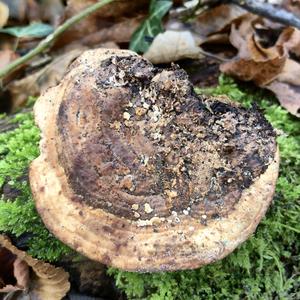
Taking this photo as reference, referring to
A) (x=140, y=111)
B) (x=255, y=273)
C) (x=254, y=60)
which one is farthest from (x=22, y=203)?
(x=254, y=60)

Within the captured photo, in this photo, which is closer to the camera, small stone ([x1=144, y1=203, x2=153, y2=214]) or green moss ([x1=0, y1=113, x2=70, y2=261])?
small stone ([x1=144, y1=203, x2=153, y2=214])

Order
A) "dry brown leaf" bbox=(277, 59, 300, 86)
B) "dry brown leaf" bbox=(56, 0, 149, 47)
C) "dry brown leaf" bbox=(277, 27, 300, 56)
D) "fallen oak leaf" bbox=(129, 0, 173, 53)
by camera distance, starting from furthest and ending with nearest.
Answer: "dry brown leaf" bbox=(56, 0, 149, 47)
"fallen oak leaf" bbox=(129, 0, 173, 53)
"dry brown leaf" bbox=(277, 27, 300, 56)
"dry brown leaf" bbox=(277, 59, 300, 86)

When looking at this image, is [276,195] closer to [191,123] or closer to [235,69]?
[191,123]

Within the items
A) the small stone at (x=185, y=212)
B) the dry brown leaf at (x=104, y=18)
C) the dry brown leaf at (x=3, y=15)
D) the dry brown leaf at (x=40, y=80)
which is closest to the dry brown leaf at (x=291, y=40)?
the dry brown leaf at (x=104, y=18)

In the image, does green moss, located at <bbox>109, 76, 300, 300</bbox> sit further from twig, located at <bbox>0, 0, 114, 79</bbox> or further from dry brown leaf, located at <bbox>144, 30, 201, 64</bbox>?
twig, located at <bbox>0, 0, 114, 79</bbox>

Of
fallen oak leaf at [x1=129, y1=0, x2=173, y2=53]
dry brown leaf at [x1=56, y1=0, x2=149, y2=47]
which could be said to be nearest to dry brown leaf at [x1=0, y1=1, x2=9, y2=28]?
dry brown leaf at [x1=56, y1=0, x2=149, y2=47]

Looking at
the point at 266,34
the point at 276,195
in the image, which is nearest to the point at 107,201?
the point at 276,195

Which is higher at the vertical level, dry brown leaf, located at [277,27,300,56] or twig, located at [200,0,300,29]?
twig, located at [200,0,300,29]

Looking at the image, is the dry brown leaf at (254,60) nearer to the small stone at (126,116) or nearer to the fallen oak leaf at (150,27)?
the fallen oak leaf at (150,27)

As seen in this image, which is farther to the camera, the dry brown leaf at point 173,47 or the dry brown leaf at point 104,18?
the dry brown leaf at point 104,18
